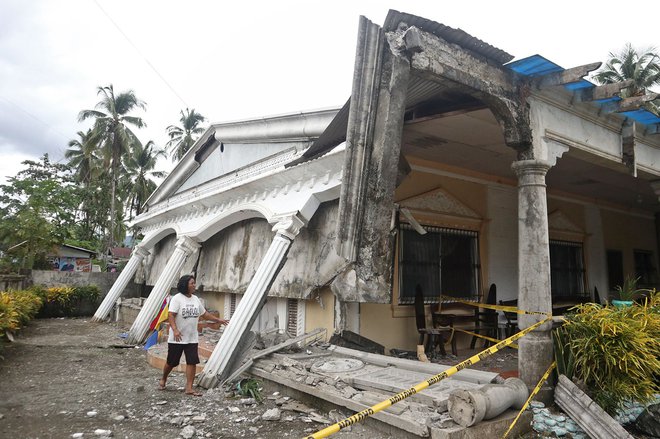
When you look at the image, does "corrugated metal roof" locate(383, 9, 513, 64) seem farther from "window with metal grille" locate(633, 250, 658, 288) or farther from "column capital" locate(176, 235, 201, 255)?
"window with metal grille" locate(633, 250, 658, 288)

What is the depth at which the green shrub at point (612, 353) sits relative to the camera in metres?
4.19

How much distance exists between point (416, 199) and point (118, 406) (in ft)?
18.4

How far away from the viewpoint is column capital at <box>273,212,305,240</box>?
6.69 meters

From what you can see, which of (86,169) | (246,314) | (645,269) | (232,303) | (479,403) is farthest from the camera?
(86,169)

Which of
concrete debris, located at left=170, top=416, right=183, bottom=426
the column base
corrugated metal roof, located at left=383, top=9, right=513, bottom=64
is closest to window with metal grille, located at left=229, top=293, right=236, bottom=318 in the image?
concrete debris, located at left=170, top=416, right=183, bottom=426

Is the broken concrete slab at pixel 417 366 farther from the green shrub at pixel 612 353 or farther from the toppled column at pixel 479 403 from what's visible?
the green shrub at pixel 612 353

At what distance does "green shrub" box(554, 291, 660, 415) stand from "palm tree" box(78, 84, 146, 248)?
1097 inches

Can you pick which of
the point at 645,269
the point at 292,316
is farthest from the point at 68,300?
the point at 645,269

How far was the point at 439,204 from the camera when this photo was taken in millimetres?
8281

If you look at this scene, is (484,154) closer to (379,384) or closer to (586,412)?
(586,412)

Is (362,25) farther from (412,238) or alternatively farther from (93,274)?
(93,274)

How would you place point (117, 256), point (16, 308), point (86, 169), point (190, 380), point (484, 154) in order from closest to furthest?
point (190, 380) → point (484, 154) → point (16, 308) → point (117, 256) → point (86, 169)

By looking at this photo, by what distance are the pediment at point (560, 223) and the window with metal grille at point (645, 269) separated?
11.8ft

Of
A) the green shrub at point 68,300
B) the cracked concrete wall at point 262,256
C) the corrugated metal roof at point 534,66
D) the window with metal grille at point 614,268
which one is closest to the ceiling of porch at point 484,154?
the corrugated metal roof at point 534,66
